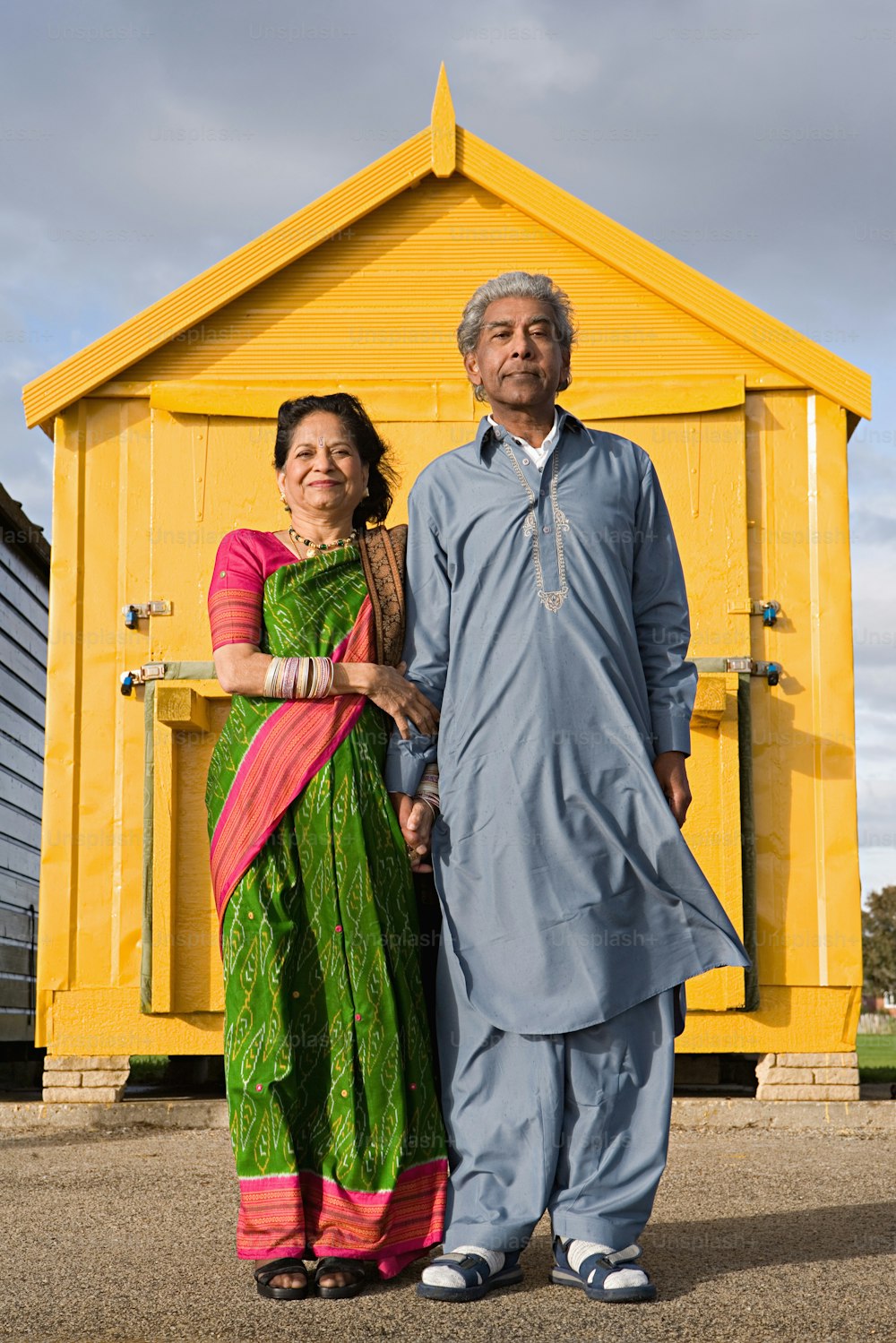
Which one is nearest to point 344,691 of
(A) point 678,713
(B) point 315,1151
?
(A) point 678,713

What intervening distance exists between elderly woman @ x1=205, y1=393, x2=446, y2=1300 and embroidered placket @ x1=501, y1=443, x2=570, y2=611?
0.32 meters

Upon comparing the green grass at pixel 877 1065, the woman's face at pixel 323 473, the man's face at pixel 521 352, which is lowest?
the green grass at pixel 877 1065

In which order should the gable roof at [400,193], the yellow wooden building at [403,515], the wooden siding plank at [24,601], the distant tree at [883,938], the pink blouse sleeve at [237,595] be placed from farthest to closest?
the distant tree at [883,938] → the wooden siding plank at [24,601] → the gable roof at [400,193] → the yellow wooden building at [403,515] → the pink blouse sleeve at [237,595]

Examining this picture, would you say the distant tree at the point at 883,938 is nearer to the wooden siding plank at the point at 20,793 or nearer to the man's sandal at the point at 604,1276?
the wooden siding plank at the point at 20,793

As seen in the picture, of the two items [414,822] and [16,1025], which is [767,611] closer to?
[414,822]

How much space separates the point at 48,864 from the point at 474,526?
4347 mm

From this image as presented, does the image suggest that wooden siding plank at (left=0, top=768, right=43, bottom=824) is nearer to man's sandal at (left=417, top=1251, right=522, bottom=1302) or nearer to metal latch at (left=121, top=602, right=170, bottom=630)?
metal latch at (left=121, top=602, right=170, bottom=630)

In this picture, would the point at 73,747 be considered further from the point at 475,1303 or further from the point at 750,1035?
the point at 475,1303

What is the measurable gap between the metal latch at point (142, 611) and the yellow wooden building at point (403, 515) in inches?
0.5

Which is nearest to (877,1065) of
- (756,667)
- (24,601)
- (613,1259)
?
(756,667)

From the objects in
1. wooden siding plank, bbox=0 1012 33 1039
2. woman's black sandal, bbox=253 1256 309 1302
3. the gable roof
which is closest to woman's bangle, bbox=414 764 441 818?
woman's black sandal, bbox=253 1256 309 1302

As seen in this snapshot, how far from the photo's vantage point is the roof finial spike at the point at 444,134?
7.41 metres

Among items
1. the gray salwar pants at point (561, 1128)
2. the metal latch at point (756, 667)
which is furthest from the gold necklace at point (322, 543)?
the metal latch at point (756, 667)

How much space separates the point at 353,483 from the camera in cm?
336
